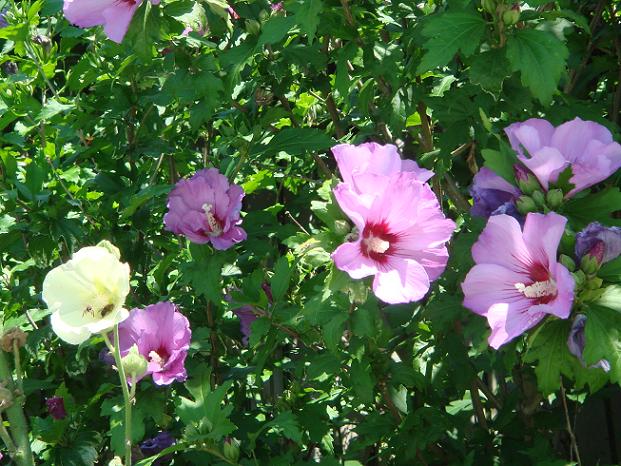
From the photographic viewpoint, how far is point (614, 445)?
3.29 m

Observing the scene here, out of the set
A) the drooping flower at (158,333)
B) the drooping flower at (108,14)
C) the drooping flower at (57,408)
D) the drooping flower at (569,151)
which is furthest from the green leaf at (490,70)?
the drooping flower at (57,408)

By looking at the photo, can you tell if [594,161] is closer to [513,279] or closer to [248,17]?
[513,279]

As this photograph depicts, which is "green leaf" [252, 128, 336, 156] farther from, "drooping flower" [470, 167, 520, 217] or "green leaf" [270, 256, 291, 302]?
"drooping flower" [470, 167, 520, 217]

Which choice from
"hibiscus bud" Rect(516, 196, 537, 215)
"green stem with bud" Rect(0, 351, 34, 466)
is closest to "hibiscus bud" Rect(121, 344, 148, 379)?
"green stem with bud" Rect(0, 351, 34, 466)

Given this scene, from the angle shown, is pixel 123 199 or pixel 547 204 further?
pixel 123 199

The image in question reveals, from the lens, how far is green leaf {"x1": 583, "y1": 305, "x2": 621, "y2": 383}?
146 centimetres

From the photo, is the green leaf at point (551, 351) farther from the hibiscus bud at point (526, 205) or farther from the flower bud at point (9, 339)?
the flower bud at point (9, 339)

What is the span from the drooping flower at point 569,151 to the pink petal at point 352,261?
0.97ft

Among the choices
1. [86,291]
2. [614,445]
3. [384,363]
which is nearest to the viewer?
[86,291]

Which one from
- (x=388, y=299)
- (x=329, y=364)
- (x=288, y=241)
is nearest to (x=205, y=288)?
(x=329, y=364)

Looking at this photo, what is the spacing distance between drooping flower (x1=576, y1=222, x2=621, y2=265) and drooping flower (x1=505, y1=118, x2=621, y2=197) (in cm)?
11

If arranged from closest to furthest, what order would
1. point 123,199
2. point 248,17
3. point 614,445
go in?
1. point 248,17
2. point 123,199
3. point 614,445

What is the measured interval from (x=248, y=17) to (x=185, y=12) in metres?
0.30

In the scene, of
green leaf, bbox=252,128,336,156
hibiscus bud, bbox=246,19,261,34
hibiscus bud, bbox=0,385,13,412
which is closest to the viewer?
hibiscus bud, bbox=0,385,13,412
